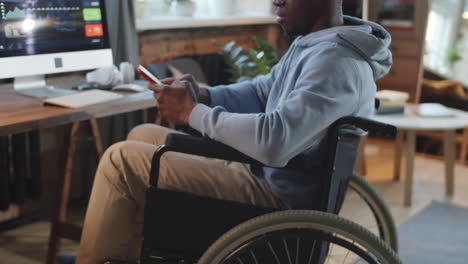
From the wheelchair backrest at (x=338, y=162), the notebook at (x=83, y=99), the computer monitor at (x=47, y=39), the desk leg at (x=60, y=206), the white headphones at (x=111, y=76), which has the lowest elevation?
the desk leg at (x=60, y=206)

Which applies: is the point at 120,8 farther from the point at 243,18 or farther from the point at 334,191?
the point at 334,191

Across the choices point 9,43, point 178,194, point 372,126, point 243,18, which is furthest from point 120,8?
point 372,126

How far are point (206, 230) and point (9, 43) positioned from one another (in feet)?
3.25

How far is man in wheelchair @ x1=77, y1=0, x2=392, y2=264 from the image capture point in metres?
1.25

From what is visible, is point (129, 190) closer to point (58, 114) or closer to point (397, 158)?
point (58, 114)

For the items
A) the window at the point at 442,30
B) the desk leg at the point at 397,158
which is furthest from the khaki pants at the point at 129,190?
the window at the point at 442,30

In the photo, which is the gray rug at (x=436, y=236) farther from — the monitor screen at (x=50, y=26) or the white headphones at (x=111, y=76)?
the monitor screen at (x=50, y=26)

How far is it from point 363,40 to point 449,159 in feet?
6.42

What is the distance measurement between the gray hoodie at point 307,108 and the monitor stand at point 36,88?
0.74m

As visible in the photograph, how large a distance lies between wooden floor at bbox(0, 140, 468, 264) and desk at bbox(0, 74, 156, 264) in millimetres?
175

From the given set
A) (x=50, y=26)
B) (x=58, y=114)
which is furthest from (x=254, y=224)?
(x=50, y=26)

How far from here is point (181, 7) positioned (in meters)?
3.16

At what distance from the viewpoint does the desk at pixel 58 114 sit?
5.03ft

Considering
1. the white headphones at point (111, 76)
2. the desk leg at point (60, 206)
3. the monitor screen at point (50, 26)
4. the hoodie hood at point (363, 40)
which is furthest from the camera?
the desk leg at point (60, 206)
